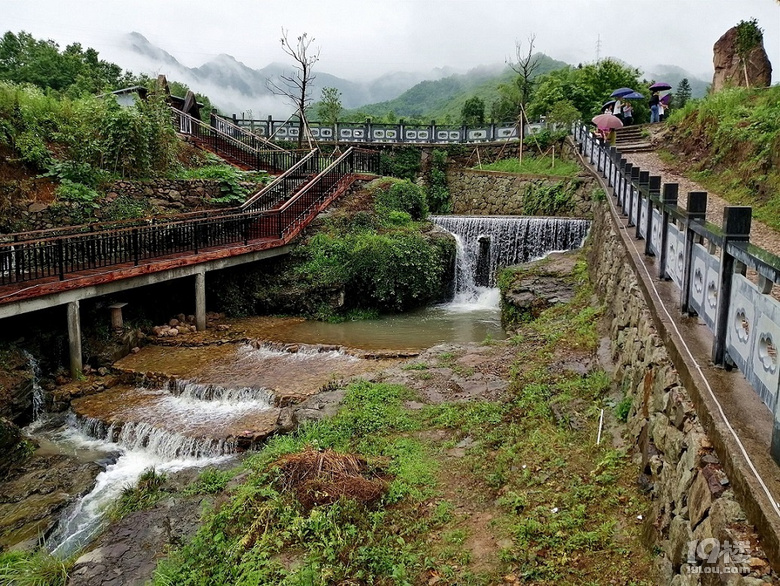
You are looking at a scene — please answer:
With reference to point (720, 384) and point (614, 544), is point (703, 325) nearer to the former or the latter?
point (720, 384)

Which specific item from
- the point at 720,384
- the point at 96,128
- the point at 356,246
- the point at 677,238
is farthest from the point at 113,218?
the point at 720,384

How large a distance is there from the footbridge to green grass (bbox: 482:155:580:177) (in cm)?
695

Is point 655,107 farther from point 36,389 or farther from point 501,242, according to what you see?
point 36,389

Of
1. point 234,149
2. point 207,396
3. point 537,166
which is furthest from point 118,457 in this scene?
point 537,166

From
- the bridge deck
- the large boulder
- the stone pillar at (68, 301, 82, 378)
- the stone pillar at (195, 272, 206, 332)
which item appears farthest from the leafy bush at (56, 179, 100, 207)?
the large boulder

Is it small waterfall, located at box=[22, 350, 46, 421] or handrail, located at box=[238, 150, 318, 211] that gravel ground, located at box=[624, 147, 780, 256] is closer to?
handrail, located at box=[238, 150, 318, 211]

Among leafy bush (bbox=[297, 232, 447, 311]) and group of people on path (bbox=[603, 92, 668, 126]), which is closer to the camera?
leafy bush (bbox=[297, 232, 447, 311])

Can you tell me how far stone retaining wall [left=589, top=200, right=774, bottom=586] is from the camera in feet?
8.82

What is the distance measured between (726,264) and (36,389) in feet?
37.3

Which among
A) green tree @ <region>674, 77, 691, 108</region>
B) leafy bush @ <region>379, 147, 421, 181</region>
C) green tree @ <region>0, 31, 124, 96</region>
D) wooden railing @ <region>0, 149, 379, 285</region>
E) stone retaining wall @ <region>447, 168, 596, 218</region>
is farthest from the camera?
green tree @ <region>674, 77, 691, 108</region>

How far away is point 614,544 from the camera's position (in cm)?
412

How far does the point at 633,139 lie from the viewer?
2230 centimetres

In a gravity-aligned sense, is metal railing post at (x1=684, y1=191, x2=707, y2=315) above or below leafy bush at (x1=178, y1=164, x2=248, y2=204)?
below

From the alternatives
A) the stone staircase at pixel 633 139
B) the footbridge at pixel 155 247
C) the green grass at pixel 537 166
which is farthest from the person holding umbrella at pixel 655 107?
the footbridge at pixel 155 247
